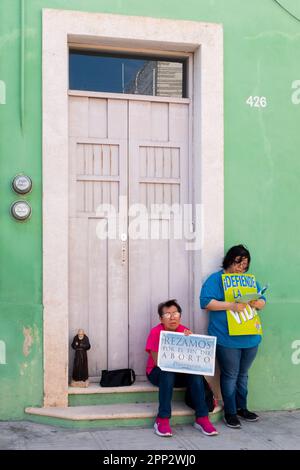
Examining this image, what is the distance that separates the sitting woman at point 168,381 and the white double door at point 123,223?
0.37m

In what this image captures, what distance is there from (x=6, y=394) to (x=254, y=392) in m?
2.24

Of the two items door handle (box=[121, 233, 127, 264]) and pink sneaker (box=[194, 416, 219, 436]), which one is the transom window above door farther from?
pink sneaker (box=[194, 416, 219, 436])

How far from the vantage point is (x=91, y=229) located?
5.98m

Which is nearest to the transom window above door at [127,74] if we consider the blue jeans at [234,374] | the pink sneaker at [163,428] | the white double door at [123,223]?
the white double door at [123,223]

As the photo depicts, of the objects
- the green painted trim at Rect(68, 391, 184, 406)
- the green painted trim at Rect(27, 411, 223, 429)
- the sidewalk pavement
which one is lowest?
the sidewalk pavement

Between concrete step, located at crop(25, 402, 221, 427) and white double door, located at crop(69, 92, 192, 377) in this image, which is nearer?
concrete step, located at crop(25, 402, 221, 427)

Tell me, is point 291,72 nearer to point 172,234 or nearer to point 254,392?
point 172,234

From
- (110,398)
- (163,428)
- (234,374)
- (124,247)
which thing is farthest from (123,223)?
(163,428)

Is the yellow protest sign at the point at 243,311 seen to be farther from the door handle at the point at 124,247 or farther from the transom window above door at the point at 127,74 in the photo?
the transom window above door at the point at 127,74

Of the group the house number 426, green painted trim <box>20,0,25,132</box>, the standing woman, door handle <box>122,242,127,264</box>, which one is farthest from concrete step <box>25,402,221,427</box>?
the house number 426

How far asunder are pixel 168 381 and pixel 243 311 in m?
0.91

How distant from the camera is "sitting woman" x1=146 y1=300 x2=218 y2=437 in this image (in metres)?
5.36

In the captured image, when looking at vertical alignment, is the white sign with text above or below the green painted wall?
below

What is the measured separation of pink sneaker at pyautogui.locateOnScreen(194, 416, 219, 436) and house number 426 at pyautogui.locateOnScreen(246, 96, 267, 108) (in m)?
2.86
